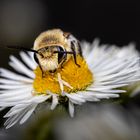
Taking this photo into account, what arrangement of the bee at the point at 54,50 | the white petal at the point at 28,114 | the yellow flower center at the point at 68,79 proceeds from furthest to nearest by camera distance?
the yellow flower center at the point at 68,79 < the bee at the point at 54,50 < the white petal at the point at 28,114

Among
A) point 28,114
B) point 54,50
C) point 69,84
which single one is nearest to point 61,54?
point 54,50

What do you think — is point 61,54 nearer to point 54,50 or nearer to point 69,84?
point 54,50

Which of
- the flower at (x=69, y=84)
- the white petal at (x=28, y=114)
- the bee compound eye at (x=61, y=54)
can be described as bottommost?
the white petal at (x=28, y=114)

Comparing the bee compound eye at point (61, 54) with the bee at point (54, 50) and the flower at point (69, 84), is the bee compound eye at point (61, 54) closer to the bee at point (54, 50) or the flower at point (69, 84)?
the bee at point (54, 50)

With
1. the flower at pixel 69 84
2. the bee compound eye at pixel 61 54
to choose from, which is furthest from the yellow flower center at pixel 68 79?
the bee compound eye at pixel 61 54

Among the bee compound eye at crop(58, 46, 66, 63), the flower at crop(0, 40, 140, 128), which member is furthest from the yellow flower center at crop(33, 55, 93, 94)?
the bee compound eye at crop(58, 46, 66, 63)

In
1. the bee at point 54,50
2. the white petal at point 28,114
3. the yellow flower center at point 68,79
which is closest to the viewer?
the white petal at point 28,114

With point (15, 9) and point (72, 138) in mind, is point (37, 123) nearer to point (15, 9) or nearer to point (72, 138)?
point (72, 138)

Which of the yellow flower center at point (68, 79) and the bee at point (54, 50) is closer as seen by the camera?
the bee at point (54, 50)

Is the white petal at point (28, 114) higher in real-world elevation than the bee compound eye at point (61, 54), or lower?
lower
